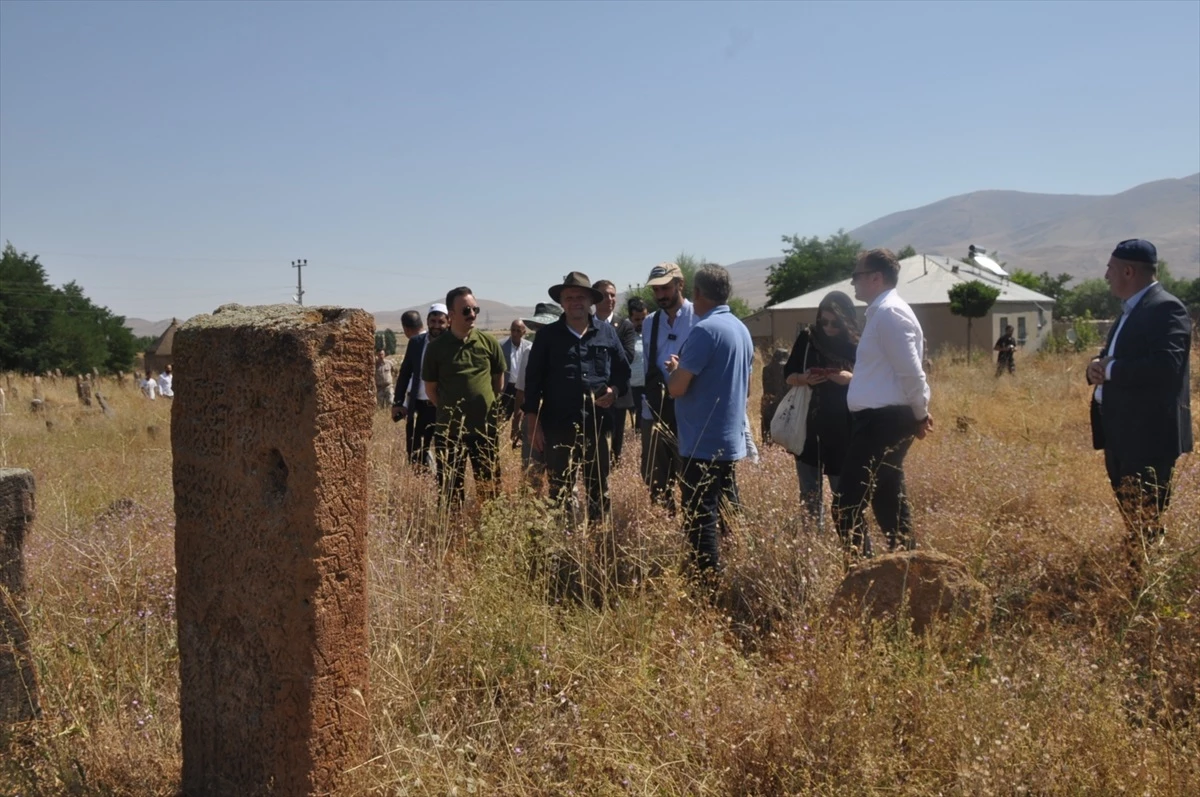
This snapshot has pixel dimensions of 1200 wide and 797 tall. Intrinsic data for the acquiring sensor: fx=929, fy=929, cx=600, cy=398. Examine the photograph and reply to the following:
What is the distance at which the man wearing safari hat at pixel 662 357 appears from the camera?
241 inches

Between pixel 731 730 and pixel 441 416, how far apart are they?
4.01 m

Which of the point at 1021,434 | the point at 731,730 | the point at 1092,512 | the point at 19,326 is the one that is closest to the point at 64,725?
the point at 731,730

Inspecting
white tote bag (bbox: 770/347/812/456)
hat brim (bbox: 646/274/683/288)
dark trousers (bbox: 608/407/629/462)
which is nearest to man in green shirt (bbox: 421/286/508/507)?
dark trousers (bbox: 608/407/629/462)

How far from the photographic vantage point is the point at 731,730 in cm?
314

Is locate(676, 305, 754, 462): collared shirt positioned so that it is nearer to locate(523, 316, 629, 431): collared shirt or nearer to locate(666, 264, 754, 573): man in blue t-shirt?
locate(666, 264, 754, 573): man in blue t-shirt

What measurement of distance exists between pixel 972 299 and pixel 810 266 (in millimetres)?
19290

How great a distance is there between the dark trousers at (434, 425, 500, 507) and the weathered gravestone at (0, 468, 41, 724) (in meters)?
1.85

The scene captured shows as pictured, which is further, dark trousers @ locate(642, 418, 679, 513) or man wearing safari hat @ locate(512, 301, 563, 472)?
man wearing safari hat @ locate(512, 301, 563, 472)

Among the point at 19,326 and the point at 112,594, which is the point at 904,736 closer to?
the point at 112,594

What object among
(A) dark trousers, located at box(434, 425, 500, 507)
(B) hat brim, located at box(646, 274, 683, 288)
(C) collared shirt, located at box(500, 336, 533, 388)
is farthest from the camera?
(C) collared shirt, located at box(500, 336, 533, 388)

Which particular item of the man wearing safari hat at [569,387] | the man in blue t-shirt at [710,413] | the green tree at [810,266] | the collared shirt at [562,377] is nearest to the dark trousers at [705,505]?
the man in blue t-shirt at [710,413]

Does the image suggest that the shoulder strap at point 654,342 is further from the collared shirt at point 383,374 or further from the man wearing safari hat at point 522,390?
the collared shirt at point 383,374

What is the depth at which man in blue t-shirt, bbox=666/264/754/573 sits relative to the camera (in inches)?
191

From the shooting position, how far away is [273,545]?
9.34ft
